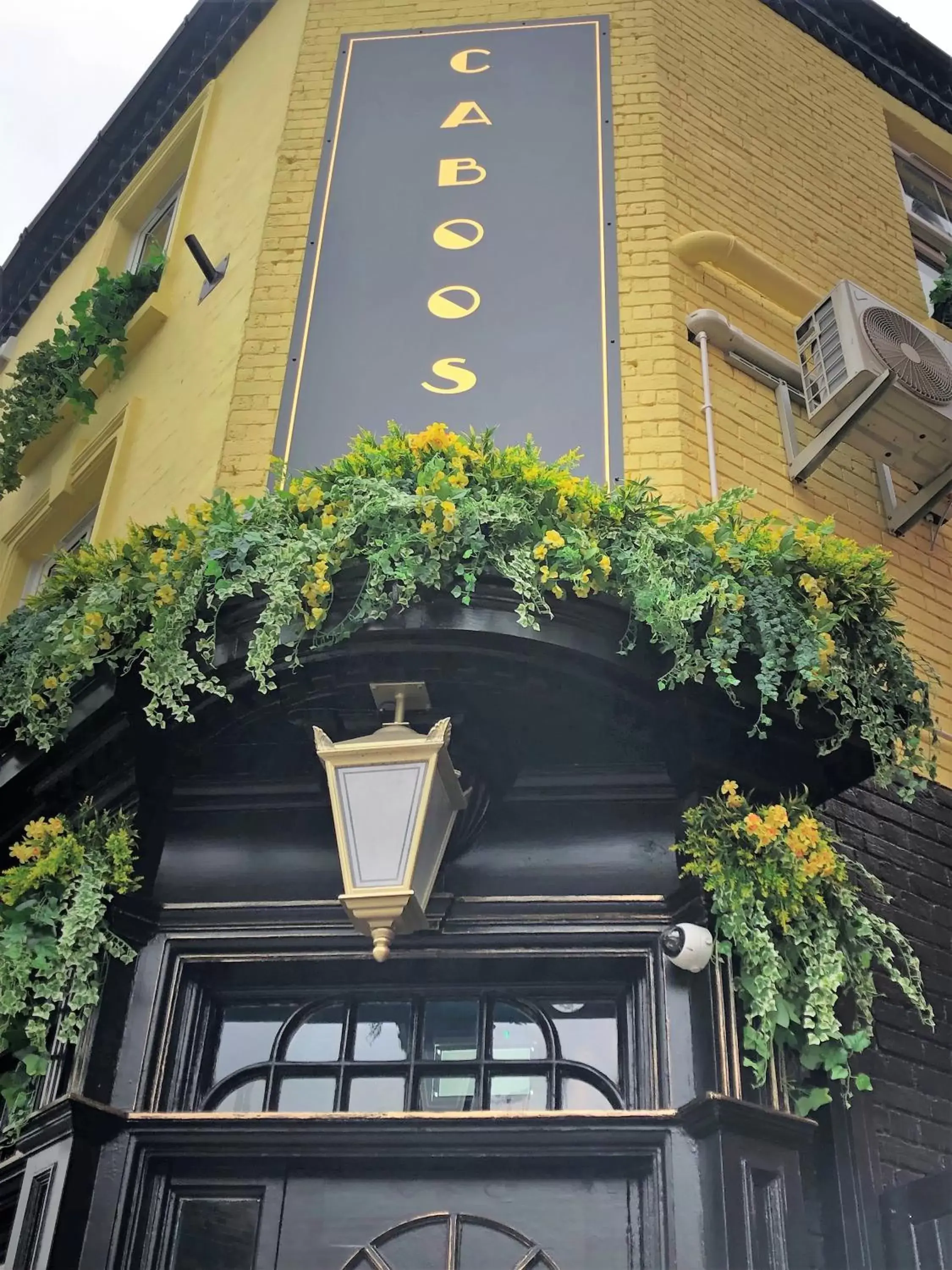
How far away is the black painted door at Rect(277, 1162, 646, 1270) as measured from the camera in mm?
3846

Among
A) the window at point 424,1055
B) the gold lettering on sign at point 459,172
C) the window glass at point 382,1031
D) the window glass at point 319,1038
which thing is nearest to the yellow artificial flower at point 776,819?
the window at point 424,1055

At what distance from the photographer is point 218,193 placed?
760cm

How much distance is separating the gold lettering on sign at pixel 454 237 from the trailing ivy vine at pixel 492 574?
2.15 m

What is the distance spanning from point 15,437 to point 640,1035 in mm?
5920

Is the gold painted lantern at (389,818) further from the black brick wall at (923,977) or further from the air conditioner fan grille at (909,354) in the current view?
the air conditioner fan grille at (909,354)

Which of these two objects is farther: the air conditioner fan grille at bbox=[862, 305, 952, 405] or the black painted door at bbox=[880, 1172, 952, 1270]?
the air conditioner fan grille at bbox=[862, 305, 952, 405]

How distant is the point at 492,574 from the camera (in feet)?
13.6

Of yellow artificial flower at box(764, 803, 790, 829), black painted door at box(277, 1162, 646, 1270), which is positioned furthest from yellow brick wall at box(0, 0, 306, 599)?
black painted door at box(277, 1162, 646, 1270)

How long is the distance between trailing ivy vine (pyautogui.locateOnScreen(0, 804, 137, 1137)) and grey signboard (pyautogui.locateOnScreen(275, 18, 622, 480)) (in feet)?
5.59

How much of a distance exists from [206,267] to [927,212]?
5217 millimetres

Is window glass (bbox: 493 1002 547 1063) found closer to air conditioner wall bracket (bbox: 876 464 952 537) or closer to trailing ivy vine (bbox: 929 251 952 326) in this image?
air conditioner wall bracket (bbox: 876 464 952 537)

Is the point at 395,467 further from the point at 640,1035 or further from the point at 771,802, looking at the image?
the point at 640,1035

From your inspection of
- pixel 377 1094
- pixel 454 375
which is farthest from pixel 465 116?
pixel 377 1094

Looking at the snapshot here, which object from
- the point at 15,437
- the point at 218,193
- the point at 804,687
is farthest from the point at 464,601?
the point at 15,437
